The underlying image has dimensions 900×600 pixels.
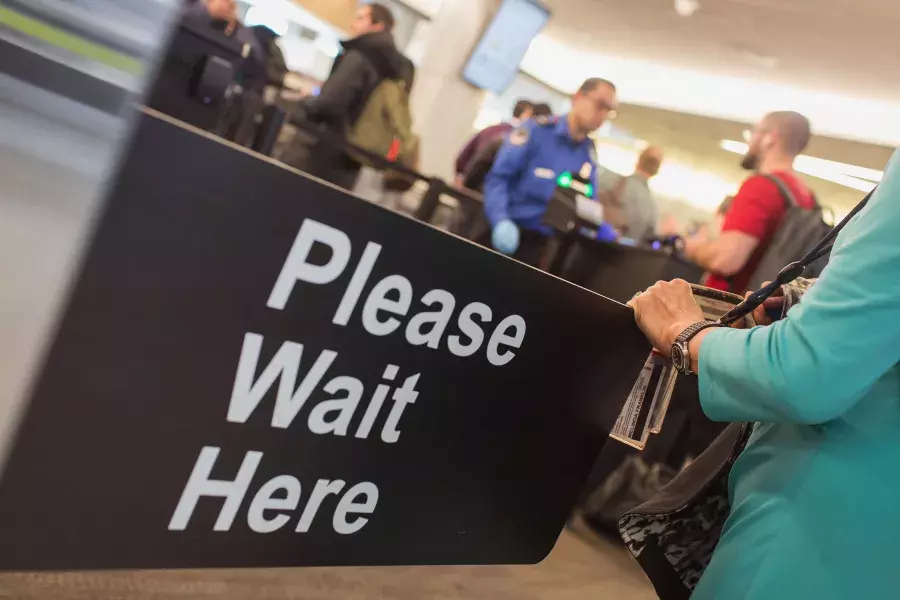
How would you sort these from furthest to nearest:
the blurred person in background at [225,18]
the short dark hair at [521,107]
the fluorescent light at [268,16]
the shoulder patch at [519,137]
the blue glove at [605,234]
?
1. the fluorescent light at [268,16]
2. the short dark hair at [521,107]
3. the blue glove at [605,234]
4. the blurred person in background at [225,18]
5. the shoulder patch at [519,137]

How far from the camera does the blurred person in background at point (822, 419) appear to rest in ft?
2.54

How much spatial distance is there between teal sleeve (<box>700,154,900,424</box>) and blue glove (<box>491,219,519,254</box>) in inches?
91.3

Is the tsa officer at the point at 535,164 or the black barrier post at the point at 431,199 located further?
the black barrier post at the point at 431,199

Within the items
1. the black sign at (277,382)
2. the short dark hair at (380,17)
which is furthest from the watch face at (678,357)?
the short dark hair at (380,17)

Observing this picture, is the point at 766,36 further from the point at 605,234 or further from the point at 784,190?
the point at 784,190

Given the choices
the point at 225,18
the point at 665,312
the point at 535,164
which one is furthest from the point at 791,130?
the point at 225,18

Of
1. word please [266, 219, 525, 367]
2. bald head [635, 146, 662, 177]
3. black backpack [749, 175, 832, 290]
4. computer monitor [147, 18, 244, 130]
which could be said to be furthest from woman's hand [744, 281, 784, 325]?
bald head [635, 146, 662, 177]

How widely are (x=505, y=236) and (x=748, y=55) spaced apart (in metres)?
5.18

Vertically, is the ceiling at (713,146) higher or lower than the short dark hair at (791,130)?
higher

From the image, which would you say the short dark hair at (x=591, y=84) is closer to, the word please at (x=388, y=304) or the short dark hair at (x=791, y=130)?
the short dark hair at (x=791, y=130)

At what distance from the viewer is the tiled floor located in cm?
127

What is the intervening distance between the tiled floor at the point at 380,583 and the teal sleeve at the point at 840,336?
1.07 m

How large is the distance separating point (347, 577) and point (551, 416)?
87cm

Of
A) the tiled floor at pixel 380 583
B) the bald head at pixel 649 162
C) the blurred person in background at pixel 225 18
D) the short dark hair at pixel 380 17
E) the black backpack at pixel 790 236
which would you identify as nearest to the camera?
the tiled floor at pixel 380 583
